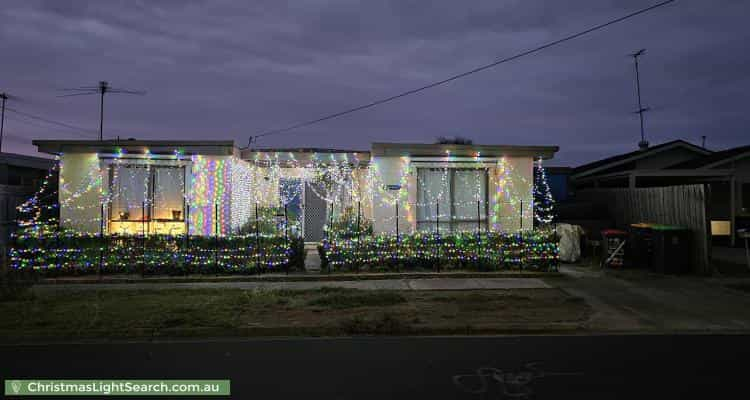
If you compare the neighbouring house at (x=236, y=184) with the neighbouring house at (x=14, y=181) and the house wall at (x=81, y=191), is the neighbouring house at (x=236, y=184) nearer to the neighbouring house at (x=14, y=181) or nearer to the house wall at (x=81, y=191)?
the house wall at (x=81, y=191)

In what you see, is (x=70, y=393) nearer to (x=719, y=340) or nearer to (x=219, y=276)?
(x=219, y=276)

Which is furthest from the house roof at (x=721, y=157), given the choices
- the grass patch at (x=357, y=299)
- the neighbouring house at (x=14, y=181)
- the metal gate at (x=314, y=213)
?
the neighbouring house at (x=14, y=181)

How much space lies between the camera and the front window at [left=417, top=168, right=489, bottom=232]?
14359mm

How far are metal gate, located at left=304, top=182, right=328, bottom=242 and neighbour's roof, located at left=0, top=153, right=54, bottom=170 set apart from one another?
12.9m


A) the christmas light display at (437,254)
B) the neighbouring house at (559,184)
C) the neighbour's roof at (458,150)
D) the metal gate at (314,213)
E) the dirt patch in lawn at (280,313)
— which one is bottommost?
the dirt patch in lawn at (280,313)

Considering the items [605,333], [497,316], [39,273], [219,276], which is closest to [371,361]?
[497,316]

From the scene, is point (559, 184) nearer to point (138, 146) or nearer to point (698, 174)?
point (698, 174)

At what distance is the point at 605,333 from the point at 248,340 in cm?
504

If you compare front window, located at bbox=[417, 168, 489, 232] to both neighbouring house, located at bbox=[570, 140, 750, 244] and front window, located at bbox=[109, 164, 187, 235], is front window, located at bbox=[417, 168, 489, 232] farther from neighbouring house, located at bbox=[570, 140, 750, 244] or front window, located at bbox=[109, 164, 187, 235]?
front window, located at bbox=[109, 164, 187, 235]

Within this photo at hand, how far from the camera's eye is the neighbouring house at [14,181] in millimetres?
13508

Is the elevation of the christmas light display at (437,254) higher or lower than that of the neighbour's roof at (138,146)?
lower

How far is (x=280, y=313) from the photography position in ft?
24.4

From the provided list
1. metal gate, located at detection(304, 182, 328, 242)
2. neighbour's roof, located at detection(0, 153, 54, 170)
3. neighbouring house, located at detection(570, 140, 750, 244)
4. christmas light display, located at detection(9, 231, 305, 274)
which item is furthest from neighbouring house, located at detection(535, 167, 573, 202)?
neighbour's roof, located at detection(0, 153, 54, 170)

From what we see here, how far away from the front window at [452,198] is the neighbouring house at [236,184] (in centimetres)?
3
